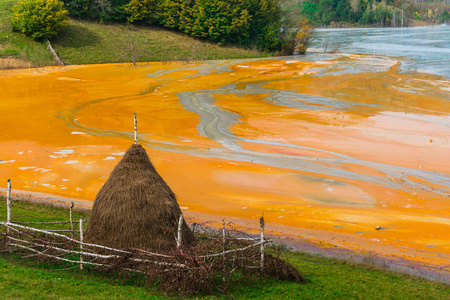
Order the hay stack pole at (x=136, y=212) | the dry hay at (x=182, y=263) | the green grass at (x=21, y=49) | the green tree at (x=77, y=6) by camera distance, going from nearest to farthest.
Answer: the dry hay at (x=182, y=263) < the hay stack pole at (x=136, y=212) < the green grass at (x=21, y=49) < the green tree at (x=77, y=6)

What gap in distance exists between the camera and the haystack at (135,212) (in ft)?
40.3

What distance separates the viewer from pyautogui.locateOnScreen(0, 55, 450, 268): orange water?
66.7ft

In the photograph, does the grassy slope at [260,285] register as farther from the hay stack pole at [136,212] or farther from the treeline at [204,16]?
the treeline at [204,16]

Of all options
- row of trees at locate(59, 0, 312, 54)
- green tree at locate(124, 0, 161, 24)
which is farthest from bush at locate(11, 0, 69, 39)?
green tree at locate(124, 0, 161, 24)

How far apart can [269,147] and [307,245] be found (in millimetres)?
13149

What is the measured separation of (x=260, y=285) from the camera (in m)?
12.2

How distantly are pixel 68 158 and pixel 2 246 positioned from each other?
1401 centimetres

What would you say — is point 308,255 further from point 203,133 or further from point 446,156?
point 203,133

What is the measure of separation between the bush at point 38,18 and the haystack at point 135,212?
6201 cm

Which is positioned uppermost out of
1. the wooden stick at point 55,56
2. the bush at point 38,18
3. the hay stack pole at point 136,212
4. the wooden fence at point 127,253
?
the bush at point 38,18

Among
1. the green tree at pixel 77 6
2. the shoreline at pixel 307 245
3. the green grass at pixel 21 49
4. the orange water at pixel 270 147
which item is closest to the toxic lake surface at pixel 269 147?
the orange water at pixel 270 147

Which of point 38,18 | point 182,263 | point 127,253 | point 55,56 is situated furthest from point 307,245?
point 38,18

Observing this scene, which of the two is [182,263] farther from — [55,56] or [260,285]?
[55,56]

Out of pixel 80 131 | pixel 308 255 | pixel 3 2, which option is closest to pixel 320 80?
pixel 80 131
